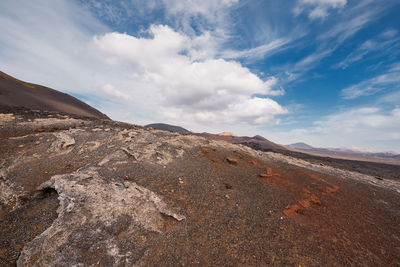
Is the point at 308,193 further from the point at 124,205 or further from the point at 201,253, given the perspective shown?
the point at 124,205

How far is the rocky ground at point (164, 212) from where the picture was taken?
22.0 feet

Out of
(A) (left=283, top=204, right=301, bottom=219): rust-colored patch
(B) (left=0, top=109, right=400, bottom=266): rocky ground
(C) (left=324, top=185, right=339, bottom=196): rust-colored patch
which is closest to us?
(B) (left=0, top=109, right=400, bottom=266): rocky ground

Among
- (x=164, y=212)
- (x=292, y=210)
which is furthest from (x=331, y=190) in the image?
(x=164, y=212)

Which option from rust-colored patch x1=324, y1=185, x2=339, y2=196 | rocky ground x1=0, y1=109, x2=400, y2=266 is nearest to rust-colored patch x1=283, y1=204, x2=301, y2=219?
rocky ground x1=0, y1=109, x2=400, y2=266

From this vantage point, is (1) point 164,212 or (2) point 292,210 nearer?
(1) point 164,212

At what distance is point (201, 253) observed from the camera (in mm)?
6973

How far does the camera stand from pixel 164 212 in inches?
347

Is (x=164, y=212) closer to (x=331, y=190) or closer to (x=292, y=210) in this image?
(x=292, y=210)

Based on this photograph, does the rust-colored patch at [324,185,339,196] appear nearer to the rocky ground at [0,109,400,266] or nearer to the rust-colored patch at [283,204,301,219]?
the rocky ground at [0,109,400,266]

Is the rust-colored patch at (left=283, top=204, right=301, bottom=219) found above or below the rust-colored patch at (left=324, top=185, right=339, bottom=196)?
below

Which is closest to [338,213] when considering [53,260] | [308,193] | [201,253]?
[308,193]

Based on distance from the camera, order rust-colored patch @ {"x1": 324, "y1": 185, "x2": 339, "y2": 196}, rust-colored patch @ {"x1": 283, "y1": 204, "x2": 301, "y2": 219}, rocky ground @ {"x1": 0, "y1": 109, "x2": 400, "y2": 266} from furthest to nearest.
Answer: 1. rust-colored patch @ {"x1": 324, "y1": 185, "x2": 339, "y2": 196}
2. rust-colored patch @ {"x1": 283, "y1": 204, "x2": 301, "y2": 219}
3. rocky ground @ {"x1": 0, "y1": 109, "x2": 400, "y2": 266}

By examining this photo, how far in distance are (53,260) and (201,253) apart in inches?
228

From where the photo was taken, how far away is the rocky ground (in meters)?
6.70
